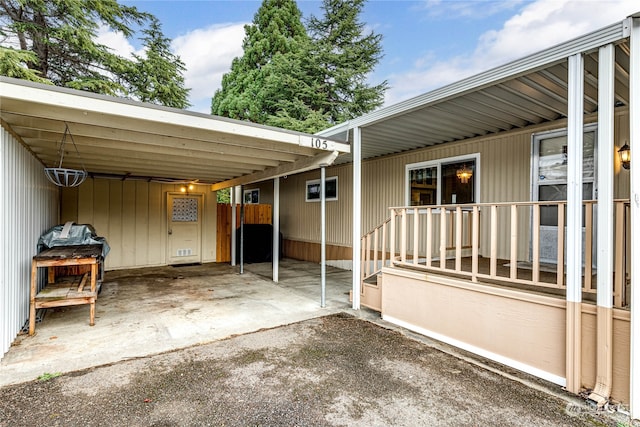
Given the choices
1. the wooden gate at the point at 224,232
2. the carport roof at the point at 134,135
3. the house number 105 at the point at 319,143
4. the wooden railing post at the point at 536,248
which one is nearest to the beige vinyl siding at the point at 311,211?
the wooden gate at the point at 224,232

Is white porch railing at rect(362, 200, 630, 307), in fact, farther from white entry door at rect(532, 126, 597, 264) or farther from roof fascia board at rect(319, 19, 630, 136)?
roof fascia board at rect(319, 19, 630, 136)

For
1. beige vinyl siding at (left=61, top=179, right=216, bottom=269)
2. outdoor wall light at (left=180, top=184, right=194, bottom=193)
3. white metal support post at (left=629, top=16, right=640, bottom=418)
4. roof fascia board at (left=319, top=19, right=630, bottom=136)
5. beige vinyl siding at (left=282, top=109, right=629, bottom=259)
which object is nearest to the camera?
white metal support post at (left=629, top=16, right=640, bottom=418)

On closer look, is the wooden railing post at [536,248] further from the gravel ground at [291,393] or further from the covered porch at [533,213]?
the gravel ground at [291,393]

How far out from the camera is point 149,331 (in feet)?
12.8

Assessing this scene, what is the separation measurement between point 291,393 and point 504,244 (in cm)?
425

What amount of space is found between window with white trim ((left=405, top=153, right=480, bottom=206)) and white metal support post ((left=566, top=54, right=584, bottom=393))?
2967mm

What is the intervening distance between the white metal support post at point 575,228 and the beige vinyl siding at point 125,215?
29.3 ft

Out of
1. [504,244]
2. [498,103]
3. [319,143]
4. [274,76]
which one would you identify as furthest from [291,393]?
[274,76]

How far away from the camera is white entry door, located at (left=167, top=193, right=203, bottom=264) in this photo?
9.01m

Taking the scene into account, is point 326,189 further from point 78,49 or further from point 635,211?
point 78,49

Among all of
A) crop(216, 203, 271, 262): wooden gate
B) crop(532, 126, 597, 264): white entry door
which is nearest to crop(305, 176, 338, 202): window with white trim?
crop(216, 203, 271, 262): wooden gate

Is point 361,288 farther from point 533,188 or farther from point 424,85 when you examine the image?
point 424,85

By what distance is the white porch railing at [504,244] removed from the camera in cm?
266

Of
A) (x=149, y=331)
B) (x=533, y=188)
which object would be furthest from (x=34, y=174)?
(x=533, y=188)
